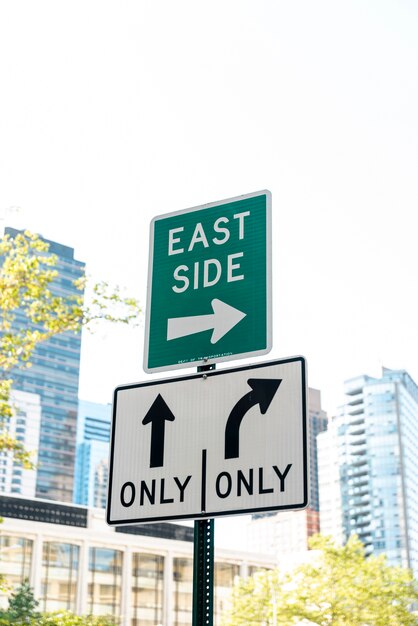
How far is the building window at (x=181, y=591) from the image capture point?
84250mm

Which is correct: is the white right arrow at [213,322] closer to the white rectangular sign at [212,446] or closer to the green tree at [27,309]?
the white rectangular sign at [212,446]

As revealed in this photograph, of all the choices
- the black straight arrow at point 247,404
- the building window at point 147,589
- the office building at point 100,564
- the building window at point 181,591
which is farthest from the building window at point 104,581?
the black straight arrow at point 247,404

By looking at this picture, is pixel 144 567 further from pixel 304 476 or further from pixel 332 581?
pixel 304 476

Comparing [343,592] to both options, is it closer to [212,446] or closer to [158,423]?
[158,423]

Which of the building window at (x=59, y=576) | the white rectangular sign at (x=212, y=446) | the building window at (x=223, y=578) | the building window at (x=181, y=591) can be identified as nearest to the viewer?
the white rectangular sign at (x=212, y=446)

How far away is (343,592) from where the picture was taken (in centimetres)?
4684

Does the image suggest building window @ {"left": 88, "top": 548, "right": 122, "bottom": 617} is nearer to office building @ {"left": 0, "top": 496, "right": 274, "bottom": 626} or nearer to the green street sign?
office building @ {"left": 0, "top": 496, "right": 274, "bottom": 626}

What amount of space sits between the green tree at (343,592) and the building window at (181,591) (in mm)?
37010

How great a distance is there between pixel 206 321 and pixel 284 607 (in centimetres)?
4531

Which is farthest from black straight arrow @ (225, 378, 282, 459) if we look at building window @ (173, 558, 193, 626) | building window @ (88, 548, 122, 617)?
building window @ (173, 558, 193, 626)

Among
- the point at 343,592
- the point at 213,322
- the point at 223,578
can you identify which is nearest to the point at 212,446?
the point at 213,322

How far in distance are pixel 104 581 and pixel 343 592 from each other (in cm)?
3862

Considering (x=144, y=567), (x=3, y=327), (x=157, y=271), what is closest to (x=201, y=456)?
(x=157, y=271)

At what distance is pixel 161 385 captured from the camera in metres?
4.13
